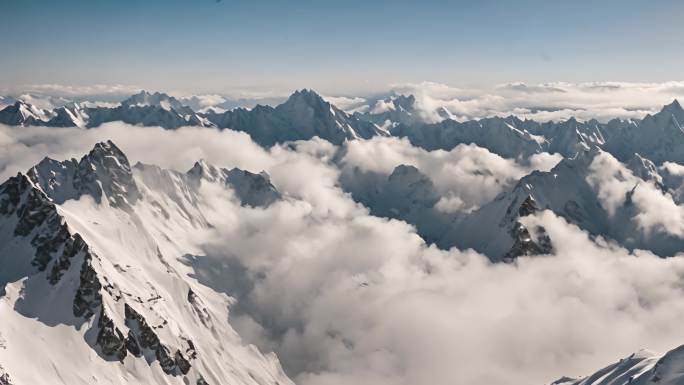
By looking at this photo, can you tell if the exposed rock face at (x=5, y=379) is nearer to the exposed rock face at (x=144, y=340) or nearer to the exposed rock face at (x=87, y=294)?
the exposed rock face at (x=87, y=294)

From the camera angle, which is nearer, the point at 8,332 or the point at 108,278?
the point at 8,332

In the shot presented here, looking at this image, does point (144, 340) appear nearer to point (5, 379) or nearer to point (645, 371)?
point (5, 379)

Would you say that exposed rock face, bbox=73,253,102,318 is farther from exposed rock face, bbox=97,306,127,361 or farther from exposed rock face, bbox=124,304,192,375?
exposed rock face, bbox=124,304,192,375

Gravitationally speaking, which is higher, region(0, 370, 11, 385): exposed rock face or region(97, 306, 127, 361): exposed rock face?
region(0, 370, 11, 385): exposed rock face

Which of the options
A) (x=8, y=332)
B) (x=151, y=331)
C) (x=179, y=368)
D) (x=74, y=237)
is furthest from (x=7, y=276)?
(x=179, y=368)

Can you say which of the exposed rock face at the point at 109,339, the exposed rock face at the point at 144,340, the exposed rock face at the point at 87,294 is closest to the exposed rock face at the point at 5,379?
the exposed rock face at the point at 109,339

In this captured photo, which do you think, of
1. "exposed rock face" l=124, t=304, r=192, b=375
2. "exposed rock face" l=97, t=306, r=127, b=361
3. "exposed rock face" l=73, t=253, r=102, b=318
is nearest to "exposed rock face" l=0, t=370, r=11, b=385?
"exposed rock face" l=97, t=306, r=127, b=361

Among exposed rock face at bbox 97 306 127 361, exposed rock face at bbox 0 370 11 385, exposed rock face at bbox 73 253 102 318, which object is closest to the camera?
exposed rock face at bbox 0 370 11 385

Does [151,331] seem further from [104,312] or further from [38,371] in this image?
[38,371]
